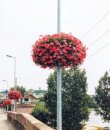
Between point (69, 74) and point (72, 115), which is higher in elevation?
point (69, 74)

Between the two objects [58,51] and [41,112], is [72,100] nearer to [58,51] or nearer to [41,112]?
[41,112]

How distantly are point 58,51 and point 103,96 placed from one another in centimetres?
6304

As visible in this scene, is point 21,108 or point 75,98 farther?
point 21,108

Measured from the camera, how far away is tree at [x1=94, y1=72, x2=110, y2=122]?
73.2 m

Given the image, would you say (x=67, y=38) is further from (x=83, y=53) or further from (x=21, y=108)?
(x=21, y=108)

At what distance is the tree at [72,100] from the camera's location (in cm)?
6300

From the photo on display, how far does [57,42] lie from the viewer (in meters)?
11.2

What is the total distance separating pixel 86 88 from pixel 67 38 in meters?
54.6

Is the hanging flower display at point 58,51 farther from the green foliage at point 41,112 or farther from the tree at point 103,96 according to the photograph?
the tree at point 103,96

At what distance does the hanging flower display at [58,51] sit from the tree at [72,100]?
50.9 metres

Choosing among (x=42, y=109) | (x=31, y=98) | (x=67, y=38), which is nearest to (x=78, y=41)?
(x=67, y=38)

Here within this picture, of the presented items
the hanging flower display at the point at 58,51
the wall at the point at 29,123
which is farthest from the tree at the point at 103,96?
the hanging flower display at the point at 58,51

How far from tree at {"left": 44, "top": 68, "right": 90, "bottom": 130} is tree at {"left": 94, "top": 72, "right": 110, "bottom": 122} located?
891 centimetres

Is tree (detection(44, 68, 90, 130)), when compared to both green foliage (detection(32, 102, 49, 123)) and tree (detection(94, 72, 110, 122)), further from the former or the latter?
tree (detection(94, 72, 110, 122))
